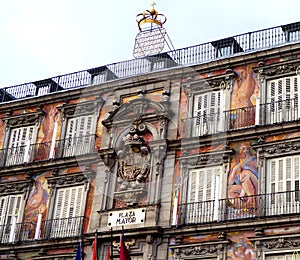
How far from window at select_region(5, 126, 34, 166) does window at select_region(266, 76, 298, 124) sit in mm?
10676

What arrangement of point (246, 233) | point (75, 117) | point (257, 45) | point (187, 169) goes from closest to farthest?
point (246, 233) < point (187, 169) < point (257, 45) < point (75, 117)

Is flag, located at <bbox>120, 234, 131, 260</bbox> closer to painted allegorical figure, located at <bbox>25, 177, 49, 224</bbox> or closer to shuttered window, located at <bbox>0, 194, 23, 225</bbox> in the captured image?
painted allegorical figure, located at <bbox>25, 177, 49, 224</bbox>

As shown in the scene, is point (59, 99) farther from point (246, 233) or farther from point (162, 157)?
point (246, 233)

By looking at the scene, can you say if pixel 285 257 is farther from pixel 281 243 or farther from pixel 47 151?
pixel 47 151

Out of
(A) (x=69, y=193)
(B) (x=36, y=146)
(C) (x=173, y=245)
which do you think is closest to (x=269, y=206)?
(C) (x=173, y=245)

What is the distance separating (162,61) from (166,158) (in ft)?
16.0

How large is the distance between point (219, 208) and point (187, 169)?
91.7 inches

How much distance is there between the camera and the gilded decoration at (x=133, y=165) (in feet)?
91.4

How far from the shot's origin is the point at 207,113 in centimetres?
2845

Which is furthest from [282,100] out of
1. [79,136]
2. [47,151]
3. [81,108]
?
[47,151]

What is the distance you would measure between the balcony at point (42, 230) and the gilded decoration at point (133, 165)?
2.08 m

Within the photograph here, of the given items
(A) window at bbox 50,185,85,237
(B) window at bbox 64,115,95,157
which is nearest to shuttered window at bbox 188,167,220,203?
(A) window at bbox 50,185,85,237

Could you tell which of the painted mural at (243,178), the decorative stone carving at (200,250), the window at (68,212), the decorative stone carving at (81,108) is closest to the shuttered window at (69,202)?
the window at (68,212)

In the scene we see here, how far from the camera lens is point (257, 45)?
96.2 feet
